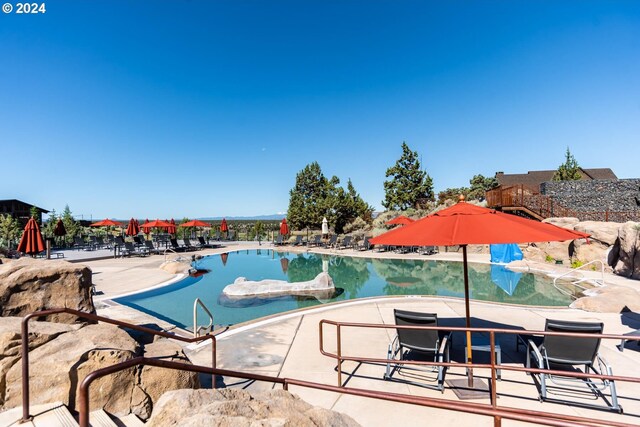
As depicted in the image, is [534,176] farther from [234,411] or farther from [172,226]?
[234,411]

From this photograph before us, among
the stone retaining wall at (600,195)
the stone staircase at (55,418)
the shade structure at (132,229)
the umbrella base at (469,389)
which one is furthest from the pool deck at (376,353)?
the stone retaining wall at (600,195)

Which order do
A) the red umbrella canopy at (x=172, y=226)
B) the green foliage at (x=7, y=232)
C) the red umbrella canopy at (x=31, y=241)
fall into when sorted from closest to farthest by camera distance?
1. the red umbrella canopy at (x=31, y=241)
2. the green foliage at (x=7, y=232)
3. the red umbrella canopy at (x=172, y=226)

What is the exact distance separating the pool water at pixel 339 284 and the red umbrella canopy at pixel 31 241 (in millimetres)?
3331

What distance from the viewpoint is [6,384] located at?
8.55 ft

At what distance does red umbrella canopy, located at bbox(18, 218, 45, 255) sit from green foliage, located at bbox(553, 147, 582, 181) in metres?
44.5

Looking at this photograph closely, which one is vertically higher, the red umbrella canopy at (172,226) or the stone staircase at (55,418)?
the red umbrella canopy at (172,226)

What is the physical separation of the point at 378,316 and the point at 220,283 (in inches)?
292

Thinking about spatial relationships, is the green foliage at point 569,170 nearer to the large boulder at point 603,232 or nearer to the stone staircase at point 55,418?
the large boulder at point 603,232

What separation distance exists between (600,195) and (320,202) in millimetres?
22147

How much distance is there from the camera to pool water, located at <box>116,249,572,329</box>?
8641mm

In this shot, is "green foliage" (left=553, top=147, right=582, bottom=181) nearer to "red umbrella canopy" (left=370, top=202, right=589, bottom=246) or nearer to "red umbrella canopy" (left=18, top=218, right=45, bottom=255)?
"red umbrella canopy" (left=370, top=202, right=589, bottom=246)

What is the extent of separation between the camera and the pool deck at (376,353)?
10.8 ft

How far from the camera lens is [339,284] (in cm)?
1180

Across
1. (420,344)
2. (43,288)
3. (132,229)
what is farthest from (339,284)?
(132,229)
